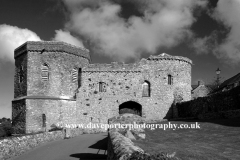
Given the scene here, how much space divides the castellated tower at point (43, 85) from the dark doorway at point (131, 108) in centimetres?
600

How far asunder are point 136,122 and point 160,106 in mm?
8981

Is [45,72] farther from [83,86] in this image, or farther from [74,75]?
[83,86]

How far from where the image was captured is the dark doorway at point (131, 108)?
100 feet

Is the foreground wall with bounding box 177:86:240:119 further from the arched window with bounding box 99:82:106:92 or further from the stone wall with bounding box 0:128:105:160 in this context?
the stone wall with bounding box 0:128:105:160

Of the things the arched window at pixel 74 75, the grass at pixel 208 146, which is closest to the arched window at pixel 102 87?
the arched window at pixel 74 75

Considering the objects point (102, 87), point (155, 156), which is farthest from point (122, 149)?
point (102, 87)

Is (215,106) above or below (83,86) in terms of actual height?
below

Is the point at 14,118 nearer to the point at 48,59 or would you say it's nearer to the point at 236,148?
the point at 48,59

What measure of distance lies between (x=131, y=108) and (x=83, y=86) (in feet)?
20.9

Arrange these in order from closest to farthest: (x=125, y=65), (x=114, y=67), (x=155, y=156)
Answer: (x=155, y=156) → (x=114, y=67) → (x=125, y=65)

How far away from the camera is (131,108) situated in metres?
30.9

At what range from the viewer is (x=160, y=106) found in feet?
98.8

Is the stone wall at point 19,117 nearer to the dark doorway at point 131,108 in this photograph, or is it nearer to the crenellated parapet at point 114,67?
the crenellated parapet at point 114,67

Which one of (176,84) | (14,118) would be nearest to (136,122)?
(176,84)
